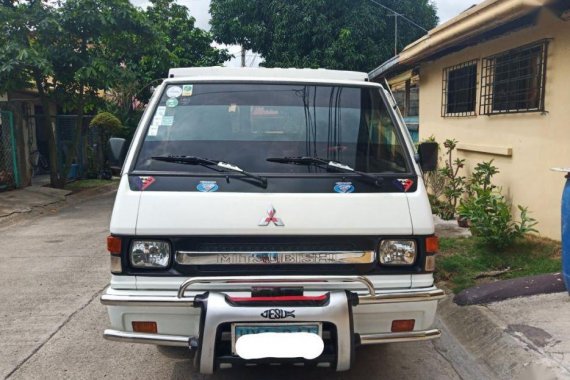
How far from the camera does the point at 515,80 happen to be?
21.0 feet

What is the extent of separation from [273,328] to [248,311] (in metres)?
0.17

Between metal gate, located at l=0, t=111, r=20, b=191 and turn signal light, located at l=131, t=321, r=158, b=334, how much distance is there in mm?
9960

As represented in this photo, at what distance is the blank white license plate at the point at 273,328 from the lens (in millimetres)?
2598

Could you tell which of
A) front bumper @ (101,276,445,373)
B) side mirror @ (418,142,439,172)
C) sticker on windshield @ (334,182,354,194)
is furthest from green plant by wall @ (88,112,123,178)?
sticker on windshield @ (334,182,354,194)

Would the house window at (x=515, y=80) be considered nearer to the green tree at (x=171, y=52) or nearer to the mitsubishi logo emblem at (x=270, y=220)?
the mitsubishi logo emblem at (x=270, y=220)

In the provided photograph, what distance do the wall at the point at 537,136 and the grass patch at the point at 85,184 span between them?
9.74 metres

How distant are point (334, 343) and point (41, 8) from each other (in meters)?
10.4

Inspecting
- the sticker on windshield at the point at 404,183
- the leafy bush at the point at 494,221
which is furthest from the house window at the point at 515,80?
the sticker on windshield at the point at 404,183

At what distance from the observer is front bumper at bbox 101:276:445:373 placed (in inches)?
102

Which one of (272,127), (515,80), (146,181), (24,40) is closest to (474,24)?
(515,80)

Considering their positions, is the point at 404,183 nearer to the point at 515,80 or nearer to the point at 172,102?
the point at 172,102

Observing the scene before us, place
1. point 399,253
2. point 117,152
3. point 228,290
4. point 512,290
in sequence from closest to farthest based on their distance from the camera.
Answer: point 228,290
point 399,253
point 117,152
point 512,290

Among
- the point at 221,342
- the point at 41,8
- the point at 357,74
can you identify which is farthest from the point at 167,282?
the point at 41,8

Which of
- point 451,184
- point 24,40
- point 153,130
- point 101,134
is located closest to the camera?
point 153,130
